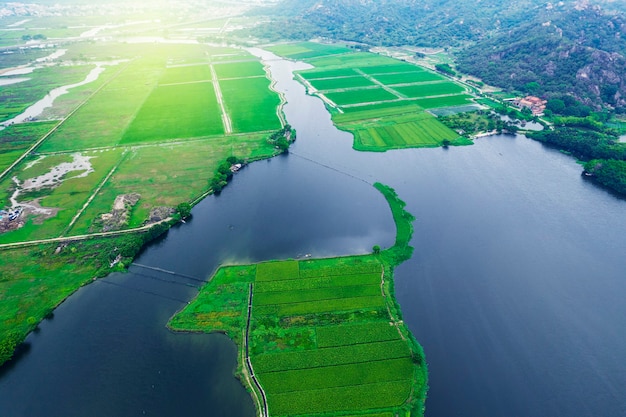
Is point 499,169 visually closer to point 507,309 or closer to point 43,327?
point 507,309

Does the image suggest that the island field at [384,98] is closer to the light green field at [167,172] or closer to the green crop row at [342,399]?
the light green field at [167,172]

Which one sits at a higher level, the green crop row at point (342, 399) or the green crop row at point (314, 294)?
the green crop row at point (314, 294)

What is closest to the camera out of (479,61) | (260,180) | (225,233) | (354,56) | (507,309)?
(507,309)

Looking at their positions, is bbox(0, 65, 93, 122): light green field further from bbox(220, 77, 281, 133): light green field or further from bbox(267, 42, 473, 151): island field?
bbox(267, 42, 473, 151): island field

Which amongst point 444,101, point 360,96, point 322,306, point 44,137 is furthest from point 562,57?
point 44,137

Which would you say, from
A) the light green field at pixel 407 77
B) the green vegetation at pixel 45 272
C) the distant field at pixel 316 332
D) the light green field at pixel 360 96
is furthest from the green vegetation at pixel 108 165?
the light green field at pixel 407 77

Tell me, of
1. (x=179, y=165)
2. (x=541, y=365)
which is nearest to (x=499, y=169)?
(x=541, y=365)

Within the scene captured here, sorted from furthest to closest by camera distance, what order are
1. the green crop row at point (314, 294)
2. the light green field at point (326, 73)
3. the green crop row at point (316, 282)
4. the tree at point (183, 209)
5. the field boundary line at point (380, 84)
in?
the light green field at point (326, 73) < the field boundary line at point (380, 84) < the tree at point (183, 209) < the green crop row at point (316, 282) < the green crop row at point (314, 294)

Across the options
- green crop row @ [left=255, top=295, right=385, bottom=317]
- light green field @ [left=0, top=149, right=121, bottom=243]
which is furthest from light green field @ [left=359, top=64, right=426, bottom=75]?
green crop row @ [left=255, top=295, right=385, bottom=317]
